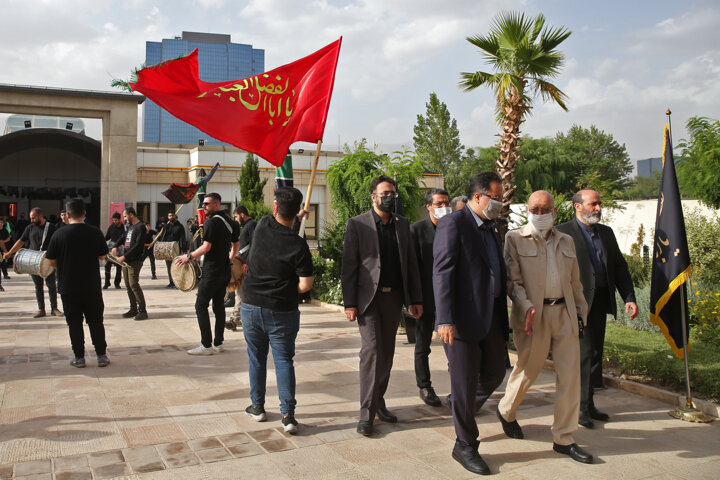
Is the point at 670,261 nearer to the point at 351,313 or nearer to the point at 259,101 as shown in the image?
the point at 351,313

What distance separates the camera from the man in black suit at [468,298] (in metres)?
4.18

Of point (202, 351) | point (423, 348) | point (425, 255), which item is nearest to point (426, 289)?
point (425, 255)

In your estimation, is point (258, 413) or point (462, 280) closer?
point (462, 280)

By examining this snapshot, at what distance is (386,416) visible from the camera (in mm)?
5051

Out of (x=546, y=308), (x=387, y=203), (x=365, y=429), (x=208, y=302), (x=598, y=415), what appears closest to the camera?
(x=546, y=308)

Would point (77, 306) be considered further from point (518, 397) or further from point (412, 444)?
point (518, 397)

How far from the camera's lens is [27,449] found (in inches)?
169

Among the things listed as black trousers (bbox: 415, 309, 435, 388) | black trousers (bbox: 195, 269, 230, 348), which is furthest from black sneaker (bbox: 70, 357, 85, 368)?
black trousers (bbox: 415, 309, 435, 388)

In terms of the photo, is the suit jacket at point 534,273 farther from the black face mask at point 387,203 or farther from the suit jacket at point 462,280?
the black face mask at point 387,203

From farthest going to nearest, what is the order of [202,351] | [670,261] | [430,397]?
1. [202,351]
2. [430,397]
3. [670,261]

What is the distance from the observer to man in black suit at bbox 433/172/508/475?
4.18 m

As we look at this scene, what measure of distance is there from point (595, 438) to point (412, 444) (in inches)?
59.0

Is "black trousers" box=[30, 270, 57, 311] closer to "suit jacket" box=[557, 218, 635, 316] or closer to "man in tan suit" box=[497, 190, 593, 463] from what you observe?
"man in tan suit" box=[497, 190, 593, 463]

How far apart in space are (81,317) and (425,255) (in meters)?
4.05
